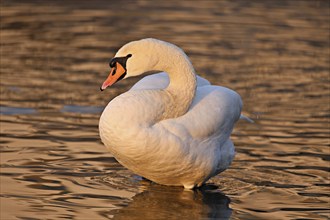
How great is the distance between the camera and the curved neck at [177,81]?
7586 millimetres

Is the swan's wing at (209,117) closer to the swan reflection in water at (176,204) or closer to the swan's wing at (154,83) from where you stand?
the swan's wing at (154,83)

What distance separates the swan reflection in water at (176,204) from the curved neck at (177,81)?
65 cm

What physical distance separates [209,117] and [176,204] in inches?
29.3

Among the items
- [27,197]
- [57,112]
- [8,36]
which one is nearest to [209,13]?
[8,36]

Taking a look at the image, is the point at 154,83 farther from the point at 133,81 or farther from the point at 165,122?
the point at 133,81

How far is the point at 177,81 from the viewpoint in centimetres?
772

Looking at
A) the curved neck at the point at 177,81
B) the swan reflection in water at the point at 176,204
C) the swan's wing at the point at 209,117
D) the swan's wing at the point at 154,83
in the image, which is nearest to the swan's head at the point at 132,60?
the curved neck at the point at 177,81

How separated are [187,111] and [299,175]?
1212 millimetres

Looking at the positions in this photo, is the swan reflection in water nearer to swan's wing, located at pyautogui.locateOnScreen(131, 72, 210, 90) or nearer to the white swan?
the white swan

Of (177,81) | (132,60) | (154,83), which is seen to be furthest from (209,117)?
(132,60)

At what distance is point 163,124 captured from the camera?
7.50 metres

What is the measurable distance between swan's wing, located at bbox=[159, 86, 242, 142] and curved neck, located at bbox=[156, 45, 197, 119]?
79 mm

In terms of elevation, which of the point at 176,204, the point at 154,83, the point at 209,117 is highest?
the point at 154,83

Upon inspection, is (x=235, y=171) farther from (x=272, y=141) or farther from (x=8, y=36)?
(x=8, y=36)
